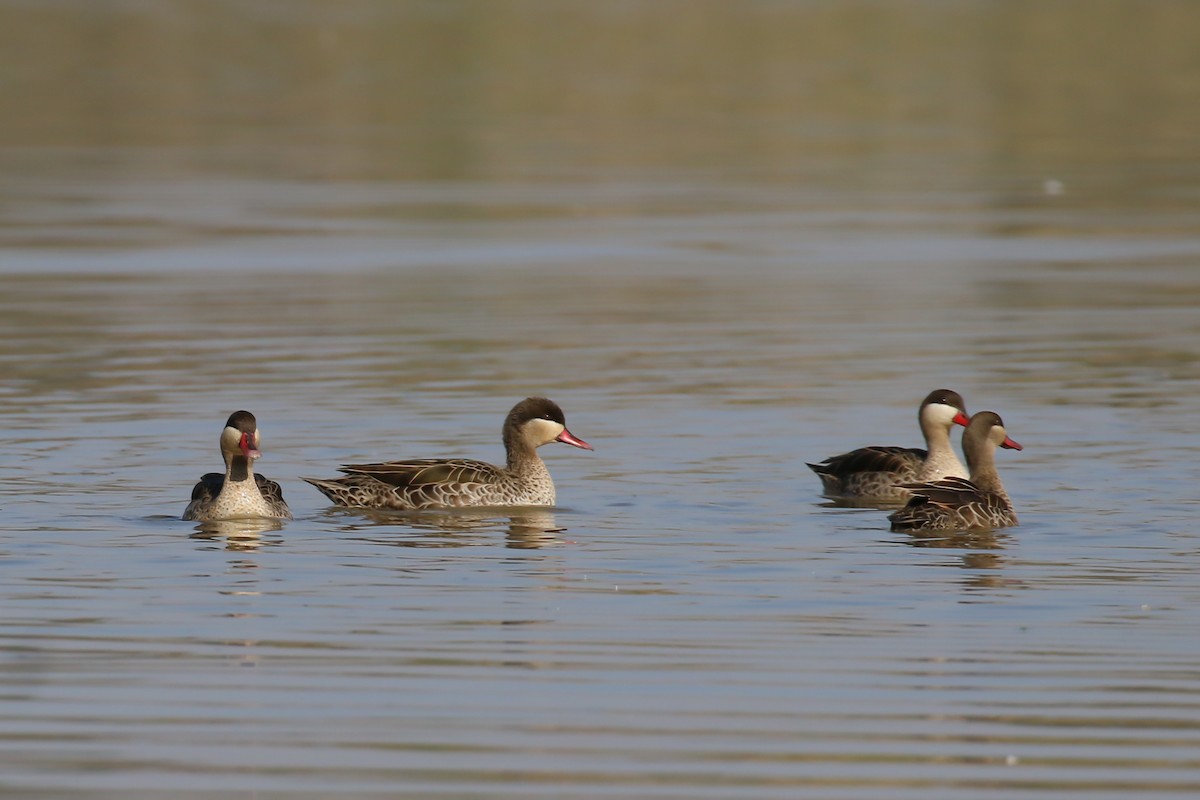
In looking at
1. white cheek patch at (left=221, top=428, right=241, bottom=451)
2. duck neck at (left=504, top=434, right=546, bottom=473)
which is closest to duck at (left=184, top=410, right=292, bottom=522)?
white cheek patch at (left=221, top=428, right=241, bottom=451)

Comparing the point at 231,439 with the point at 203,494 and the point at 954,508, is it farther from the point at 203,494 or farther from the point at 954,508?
the point at 954,508

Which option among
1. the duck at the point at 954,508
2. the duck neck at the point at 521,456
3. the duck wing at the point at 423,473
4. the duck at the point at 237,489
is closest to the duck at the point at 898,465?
the duck at the point at 954,508

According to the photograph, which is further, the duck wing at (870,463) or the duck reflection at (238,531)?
the duck wing at (870,463)

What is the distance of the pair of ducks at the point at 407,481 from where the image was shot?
1448 centimetres

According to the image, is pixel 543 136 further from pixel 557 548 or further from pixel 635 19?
pixel 635 19

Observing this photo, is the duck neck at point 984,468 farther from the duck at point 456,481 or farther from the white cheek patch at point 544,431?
the white cheek patch at point 544,431

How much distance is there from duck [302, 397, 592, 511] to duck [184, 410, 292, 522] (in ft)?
1.96

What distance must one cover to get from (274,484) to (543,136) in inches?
1534

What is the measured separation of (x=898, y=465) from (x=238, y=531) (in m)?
4.42

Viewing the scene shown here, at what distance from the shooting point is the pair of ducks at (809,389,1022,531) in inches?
552

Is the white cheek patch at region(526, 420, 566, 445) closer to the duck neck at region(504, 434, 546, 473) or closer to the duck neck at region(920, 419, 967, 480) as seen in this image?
the duck neck at region(504, 434, 546, 473)

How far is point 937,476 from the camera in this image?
1600 cm

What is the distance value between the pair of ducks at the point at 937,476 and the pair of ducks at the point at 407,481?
184cm

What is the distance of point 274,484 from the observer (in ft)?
48.9
